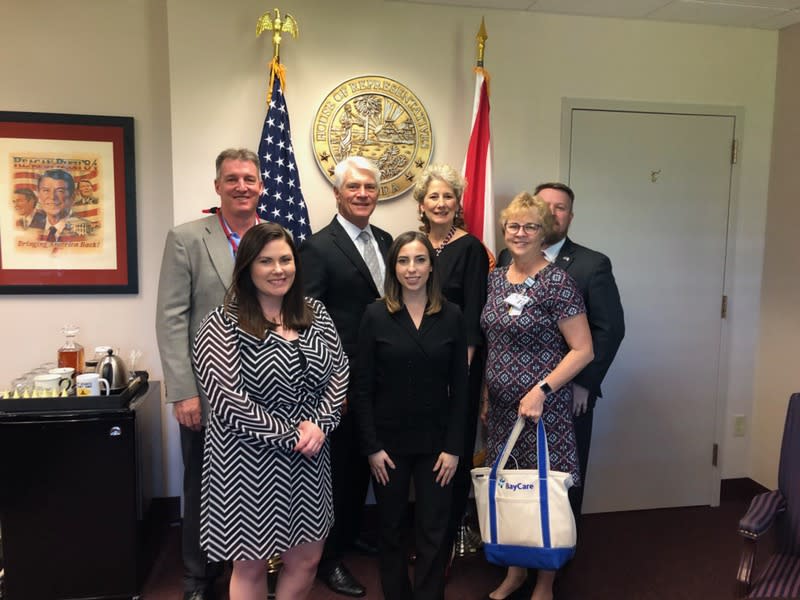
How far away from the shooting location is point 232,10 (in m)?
2.69

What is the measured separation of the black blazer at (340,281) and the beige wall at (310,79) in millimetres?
677

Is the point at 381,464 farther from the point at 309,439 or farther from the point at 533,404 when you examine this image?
the point at 533,404

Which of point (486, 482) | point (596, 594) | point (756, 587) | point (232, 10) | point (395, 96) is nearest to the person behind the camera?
point (756, 587)

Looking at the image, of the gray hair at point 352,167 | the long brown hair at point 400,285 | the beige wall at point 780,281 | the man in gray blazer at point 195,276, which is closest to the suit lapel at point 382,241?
the gray hair at point 352,167

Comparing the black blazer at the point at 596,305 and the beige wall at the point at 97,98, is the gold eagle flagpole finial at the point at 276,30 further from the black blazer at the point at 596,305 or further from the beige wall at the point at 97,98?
the black blazer at the point at 596,305

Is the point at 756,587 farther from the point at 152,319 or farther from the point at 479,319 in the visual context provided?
the point at 152,319

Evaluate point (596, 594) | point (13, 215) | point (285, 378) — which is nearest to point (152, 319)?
point (13, 215)

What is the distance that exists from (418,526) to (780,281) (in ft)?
7.99

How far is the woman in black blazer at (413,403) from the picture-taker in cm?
197

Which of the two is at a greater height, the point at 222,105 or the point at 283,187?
the point at 222,105

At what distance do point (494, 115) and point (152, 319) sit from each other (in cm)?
200

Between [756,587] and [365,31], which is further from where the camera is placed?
[365,31]

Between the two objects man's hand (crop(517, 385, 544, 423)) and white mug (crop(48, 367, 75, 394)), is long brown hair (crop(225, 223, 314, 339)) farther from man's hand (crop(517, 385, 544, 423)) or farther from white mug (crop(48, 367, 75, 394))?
white mug (crop(48, 367, 75, 394))

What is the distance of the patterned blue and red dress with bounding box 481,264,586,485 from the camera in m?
2.11
